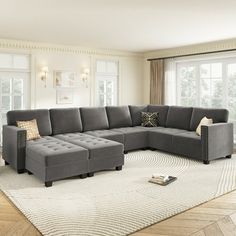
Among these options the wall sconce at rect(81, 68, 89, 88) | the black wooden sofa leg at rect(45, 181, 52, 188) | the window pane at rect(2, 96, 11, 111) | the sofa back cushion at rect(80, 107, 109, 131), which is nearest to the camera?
the black wooden sofa leg at rect(45, 181, 52, 188)

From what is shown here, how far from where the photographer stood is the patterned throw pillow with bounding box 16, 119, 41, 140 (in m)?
4.86

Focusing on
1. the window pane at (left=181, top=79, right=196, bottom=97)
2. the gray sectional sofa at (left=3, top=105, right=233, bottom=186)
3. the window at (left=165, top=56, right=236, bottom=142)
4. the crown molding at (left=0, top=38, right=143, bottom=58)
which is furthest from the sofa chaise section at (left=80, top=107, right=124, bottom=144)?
the window pane at (left=181, top=79, right=196, bottom=97)

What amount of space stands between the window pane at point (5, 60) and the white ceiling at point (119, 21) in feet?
1.45

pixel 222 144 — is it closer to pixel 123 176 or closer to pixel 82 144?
pixel 123 176

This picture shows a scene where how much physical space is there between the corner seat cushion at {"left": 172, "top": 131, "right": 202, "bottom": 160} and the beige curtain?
225 centimetres

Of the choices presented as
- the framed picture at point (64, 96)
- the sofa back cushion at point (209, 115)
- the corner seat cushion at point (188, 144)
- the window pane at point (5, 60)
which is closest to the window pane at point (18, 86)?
the window pane at point (5, 60)

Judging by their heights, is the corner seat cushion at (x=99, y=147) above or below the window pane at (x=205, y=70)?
below

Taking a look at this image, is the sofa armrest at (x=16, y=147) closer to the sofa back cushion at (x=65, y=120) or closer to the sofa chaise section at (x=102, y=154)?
the sofa chaise section at (x=102, y=154)

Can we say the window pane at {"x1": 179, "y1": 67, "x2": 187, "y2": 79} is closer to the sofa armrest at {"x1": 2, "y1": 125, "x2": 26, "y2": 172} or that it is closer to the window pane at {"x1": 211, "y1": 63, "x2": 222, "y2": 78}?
the window pane at {"x1": 211, "y1": 63, "x2": 222, "y2": 78}

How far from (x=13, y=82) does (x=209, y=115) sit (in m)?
4.19

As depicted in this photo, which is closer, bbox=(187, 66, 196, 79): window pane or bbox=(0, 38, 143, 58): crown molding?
bbox=(0, 38, 143, 58): crown molding

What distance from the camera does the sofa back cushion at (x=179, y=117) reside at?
243 inches

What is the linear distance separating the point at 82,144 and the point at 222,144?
8.49 feet

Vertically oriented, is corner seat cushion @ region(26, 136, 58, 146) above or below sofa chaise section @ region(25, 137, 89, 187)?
above
